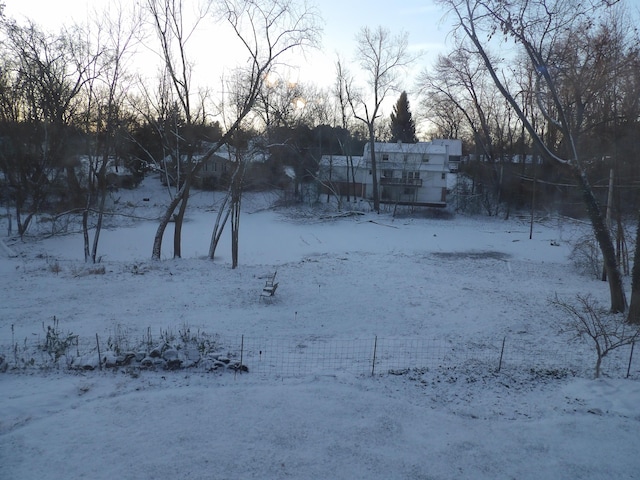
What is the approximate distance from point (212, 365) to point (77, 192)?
25820mm

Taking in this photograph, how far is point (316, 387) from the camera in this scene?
5.94m

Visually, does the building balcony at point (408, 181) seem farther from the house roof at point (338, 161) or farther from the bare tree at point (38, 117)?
the bare tree at point (38, 117)

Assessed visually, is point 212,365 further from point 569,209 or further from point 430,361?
point 569,209

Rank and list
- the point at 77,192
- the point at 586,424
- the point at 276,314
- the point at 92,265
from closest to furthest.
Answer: the point at 586,424
the point at 276,314
the point at 92,265
the point at 77,192

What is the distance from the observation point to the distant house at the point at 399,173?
40.6m

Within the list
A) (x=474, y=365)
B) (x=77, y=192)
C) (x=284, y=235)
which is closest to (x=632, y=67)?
(x=474, y=365)

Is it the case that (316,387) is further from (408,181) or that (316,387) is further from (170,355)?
(408,181)

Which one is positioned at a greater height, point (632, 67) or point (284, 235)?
point (632, 67)

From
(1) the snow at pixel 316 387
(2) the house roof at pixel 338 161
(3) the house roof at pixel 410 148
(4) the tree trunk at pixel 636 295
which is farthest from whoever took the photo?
(2) the house roof at pixel 338 161

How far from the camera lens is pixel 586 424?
5293 mm

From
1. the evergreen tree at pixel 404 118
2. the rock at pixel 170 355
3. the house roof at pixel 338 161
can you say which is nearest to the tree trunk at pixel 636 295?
the rock at pixel 170 355

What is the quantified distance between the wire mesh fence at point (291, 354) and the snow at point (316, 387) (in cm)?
6

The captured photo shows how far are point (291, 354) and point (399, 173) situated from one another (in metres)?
35.5

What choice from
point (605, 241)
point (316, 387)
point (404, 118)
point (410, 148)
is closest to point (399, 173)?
point (410, 148)
